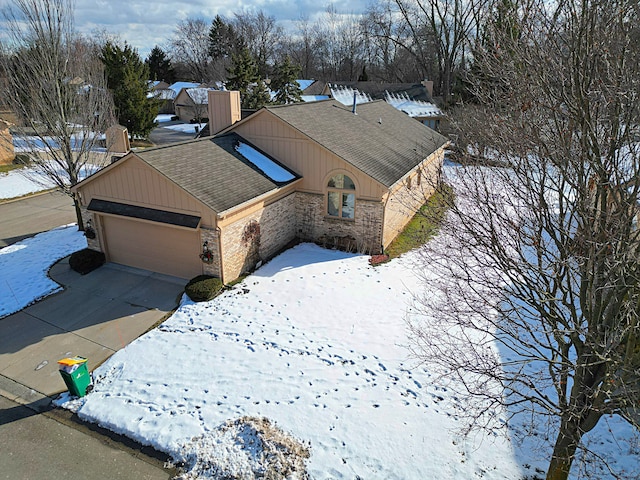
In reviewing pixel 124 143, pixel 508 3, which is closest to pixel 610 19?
pixel 508 3

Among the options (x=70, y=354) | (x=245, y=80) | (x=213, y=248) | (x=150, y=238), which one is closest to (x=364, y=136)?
(x=213, y=248)

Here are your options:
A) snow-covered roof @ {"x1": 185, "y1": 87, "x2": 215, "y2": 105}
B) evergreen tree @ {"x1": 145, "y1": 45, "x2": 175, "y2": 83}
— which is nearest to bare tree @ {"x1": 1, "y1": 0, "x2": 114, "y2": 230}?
snow-covered roof @ {"x1": 185, "y1": 87, "x2": 215, "y2": 105}

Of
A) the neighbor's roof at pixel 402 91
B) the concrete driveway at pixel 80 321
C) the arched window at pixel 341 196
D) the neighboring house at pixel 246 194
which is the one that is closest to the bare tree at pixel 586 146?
the neighboring house at pixel 246 194

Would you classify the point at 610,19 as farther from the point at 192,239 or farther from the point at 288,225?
the point at 288,225

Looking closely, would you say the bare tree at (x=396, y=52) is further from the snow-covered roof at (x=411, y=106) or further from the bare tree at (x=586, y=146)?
the bare tree at (x=586, y=146)

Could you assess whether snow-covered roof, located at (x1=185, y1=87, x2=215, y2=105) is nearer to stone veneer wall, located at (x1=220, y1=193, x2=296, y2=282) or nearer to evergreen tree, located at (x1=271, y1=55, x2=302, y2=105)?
evergreen tree, located at (x1=271, y1=55, x2=302, y2=105)

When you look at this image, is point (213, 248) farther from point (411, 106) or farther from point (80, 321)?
point (411, 106)
